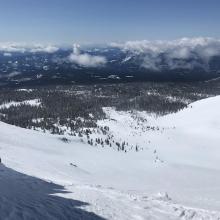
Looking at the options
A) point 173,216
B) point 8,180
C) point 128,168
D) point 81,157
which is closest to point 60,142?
point 81,157

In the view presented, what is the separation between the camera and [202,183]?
136875 millimetres

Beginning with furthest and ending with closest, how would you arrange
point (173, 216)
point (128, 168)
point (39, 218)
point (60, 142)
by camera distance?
point (60, 142) → point (128, 168) → point (173, 216) → point (39, 218)

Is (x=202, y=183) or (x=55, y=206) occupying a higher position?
(x=55, y=206)

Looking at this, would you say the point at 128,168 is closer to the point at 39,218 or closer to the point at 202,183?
the point at 202,183

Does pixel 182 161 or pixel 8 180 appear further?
pixel 182 161

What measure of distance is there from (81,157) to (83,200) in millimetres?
116372

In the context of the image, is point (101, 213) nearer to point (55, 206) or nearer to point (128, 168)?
point (55, 206)

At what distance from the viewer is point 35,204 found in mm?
49656

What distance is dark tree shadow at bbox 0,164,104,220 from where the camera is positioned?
149ft

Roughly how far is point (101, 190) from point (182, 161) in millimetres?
136328

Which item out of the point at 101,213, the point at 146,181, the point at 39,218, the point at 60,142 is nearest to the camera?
the point at 39,218

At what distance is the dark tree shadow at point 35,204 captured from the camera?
4544 cm

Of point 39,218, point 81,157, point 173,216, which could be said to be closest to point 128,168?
point 81,157

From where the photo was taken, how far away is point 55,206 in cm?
5006
